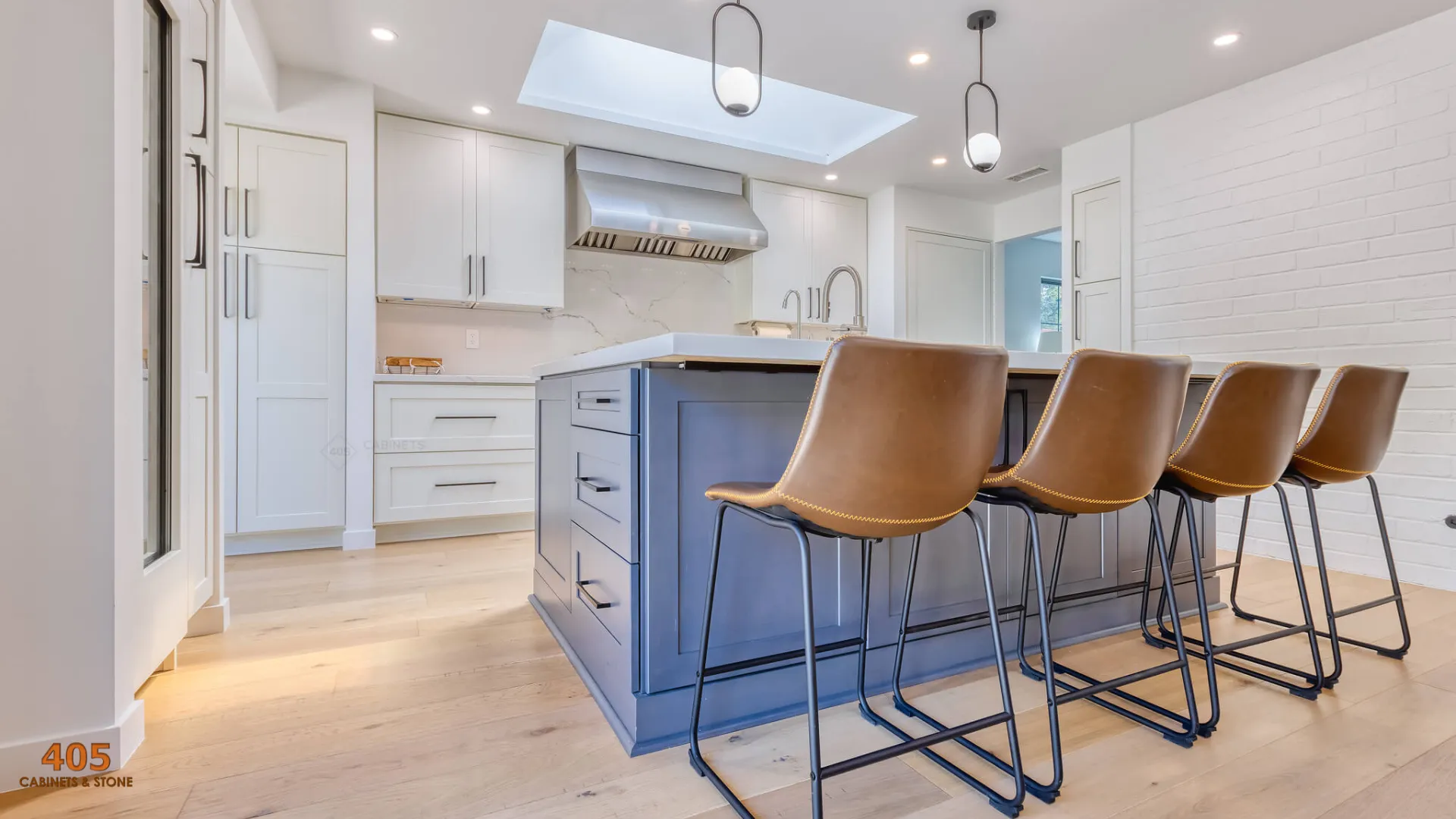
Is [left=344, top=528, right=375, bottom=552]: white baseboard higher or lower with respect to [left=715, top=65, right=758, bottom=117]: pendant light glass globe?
lower

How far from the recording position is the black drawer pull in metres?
1.49

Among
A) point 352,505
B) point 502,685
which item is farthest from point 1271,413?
point 352,505

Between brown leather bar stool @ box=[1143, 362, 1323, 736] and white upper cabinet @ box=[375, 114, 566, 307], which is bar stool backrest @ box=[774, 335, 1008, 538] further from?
white upper cabinet @ box=[375, 114, 566, 307]

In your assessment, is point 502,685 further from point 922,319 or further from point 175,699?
point 922,319

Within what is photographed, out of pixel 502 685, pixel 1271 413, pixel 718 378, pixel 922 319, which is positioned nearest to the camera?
pixel 718 378

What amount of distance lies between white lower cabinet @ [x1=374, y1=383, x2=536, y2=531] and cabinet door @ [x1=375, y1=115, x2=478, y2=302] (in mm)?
641

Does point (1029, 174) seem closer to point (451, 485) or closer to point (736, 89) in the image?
point (736, 89)

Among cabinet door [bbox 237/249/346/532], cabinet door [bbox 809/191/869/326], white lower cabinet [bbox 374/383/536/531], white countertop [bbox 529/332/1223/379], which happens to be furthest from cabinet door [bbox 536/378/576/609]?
cabinet door [bbox 809/191/869/326]

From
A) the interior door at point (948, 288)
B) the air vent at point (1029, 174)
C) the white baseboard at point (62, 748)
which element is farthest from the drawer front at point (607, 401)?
the air vent at point (1029, 174)

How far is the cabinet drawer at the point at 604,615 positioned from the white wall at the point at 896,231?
145 inches

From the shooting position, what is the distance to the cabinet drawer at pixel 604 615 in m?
1.34

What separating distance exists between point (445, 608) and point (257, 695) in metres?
0.70

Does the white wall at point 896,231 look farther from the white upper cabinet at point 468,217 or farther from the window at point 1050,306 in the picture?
the white upper cabinet at point 468,217

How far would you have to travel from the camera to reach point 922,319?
506cm
